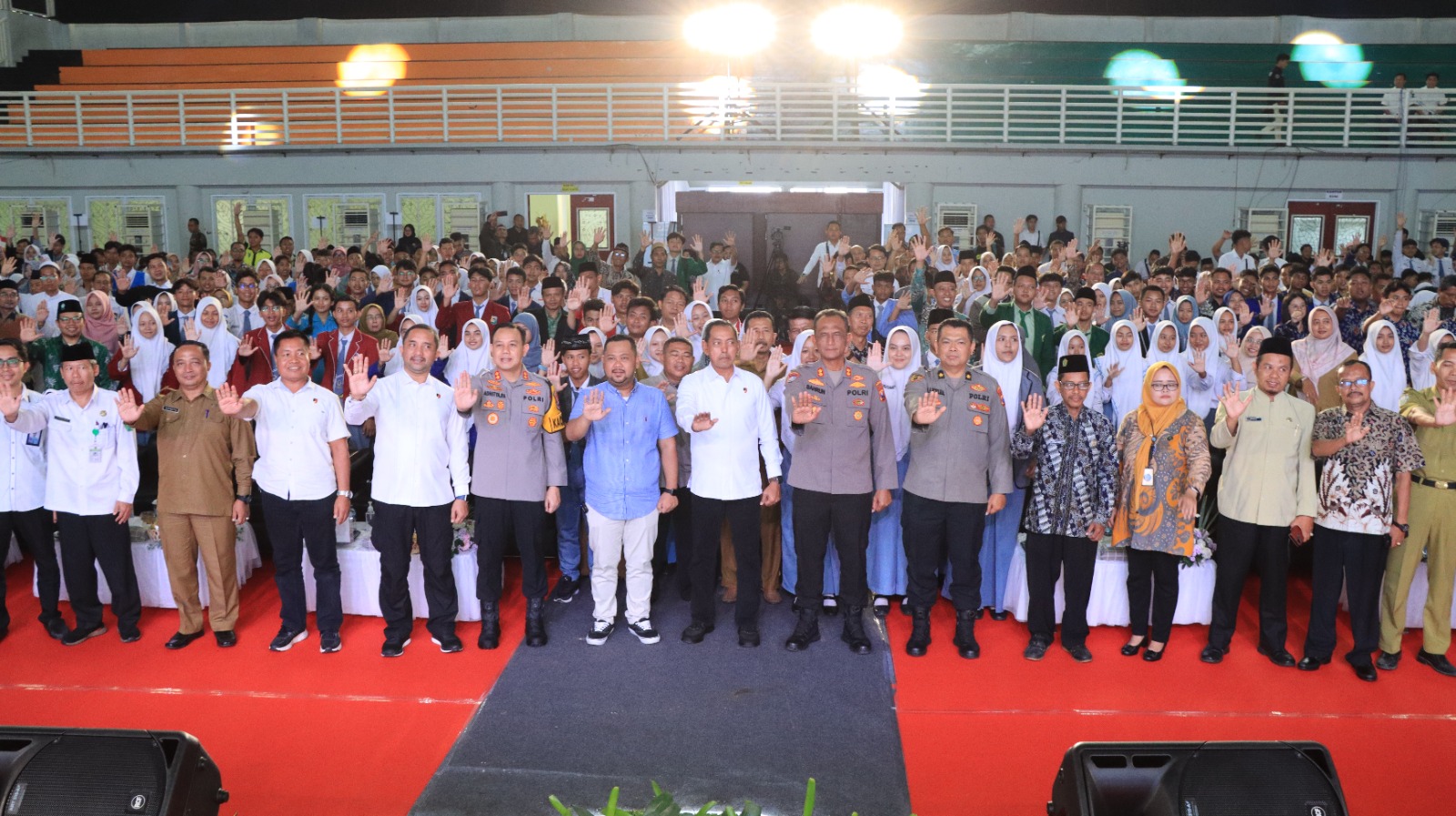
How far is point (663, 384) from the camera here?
6.27m

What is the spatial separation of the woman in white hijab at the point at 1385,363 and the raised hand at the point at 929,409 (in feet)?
9.68

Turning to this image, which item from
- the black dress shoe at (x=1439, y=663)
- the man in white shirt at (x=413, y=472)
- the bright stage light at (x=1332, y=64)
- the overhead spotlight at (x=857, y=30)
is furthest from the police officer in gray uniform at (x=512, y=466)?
the bright stage light at (x=1332, y=64)

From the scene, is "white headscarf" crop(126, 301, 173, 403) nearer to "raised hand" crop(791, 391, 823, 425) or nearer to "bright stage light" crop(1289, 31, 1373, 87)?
"raised hand" crop(791, 391, 823, 425)

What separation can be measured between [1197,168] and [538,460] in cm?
1455

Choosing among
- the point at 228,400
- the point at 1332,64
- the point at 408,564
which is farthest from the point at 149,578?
the point at 1332,64

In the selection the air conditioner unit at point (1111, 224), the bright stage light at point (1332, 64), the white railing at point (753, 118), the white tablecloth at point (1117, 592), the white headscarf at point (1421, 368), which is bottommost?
the white tablecloth at point (1117, 592)

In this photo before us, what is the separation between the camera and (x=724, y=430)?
576 centimetres

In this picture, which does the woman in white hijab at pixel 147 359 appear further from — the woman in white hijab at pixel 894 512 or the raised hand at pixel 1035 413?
the raised hand at pixel 1035 413

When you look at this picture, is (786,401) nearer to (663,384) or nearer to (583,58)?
(663,384)

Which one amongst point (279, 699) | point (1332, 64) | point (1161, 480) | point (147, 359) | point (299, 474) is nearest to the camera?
point (279, 699)

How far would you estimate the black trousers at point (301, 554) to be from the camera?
5.69 m

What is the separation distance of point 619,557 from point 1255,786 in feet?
11.6

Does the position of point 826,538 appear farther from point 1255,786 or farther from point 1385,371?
point 1385,371

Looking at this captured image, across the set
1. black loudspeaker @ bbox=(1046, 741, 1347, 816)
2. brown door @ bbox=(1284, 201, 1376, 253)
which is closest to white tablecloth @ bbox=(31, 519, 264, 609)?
black loudspeaker @ bbox=(1046, 741, 1347, 816)
